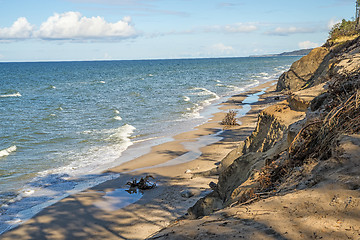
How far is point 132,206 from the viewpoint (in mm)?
10094

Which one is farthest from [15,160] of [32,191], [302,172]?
[302,172]

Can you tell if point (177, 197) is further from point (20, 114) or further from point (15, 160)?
point (20, 114)

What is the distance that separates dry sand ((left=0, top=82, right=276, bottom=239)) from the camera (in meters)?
8.62

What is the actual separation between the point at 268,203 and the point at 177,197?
6.11 metres

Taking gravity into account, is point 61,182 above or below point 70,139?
below

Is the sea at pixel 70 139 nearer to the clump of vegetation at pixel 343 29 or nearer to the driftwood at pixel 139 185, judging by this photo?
the driftwood at pixel 139 185

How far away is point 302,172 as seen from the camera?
491cm

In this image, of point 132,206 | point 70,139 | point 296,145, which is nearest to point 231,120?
point 70,139

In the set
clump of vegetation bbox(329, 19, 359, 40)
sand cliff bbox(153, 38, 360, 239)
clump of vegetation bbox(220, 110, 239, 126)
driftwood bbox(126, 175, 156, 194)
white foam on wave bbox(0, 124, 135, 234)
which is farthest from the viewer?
clump of vegetation bbox(329, 19, 359, 40)

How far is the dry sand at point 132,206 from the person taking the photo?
8617 mm

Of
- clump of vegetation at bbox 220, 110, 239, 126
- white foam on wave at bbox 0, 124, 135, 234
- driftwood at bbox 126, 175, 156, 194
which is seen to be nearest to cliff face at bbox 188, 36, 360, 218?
driftwood at bbox 126, 175, 156, 194

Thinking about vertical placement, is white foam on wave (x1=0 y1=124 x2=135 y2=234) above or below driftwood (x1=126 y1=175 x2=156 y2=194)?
below

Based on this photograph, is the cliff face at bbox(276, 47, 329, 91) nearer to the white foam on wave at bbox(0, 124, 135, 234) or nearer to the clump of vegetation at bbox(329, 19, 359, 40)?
the clump of vegetation at bbox(329, 19, 359, 40)

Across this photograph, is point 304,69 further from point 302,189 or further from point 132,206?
point 302,189
